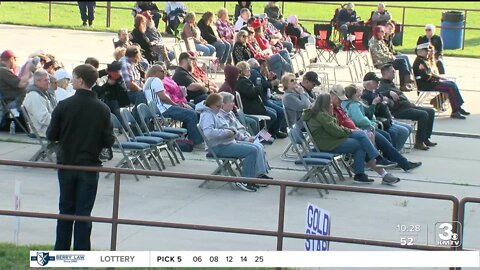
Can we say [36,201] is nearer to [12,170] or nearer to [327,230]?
[12,170]

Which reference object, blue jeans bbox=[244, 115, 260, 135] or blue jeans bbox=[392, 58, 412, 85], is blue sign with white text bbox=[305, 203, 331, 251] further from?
blue jeans bbox=[392, 58, 412, 85]

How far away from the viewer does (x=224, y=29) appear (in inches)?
1081

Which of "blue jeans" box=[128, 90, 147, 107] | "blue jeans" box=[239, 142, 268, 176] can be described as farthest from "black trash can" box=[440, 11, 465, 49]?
"blue jeans" box=[239, 142, 268, 176]

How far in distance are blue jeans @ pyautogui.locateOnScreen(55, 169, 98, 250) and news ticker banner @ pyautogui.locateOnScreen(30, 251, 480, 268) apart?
0.40 metres

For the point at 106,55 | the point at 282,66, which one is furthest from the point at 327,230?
the point at 106,55

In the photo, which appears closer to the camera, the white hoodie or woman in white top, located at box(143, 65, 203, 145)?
the white hoodie

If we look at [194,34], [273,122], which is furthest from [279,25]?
[273,122]

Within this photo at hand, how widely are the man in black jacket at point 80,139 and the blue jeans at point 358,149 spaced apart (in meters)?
5.16

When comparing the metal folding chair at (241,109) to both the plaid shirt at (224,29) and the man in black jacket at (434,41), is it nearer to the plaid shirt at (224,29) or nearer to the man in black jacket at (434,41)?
the man in black jacket at (434,41)

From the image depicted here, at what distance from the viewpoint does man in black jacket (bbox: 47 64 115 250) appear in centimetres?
1123

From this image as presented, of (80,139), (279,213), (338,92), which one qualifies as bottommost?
(279,213)

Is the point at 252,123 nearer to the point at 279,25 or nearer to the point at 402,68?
the point at 402,68

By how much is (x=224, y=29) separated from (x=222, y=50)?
1036mm

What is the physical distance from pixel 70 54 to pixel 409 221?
53.8 ft
